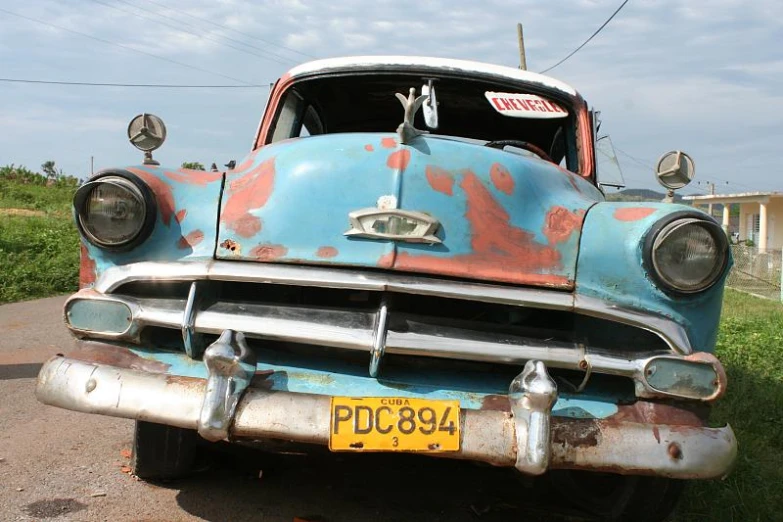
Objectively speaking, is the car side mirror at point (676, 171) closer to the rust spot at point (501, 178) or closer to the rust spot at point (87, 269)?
the rust spot at point (501, 178)

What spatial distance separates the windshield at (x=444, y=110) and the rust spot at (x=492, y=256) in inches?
43.7

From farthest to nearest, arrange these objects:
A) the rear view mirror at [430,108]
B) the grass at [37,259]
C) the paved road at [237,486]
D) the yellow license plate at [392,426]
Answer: the grass at [37,259] → the rear view mirror at [430,108] → the paved road at [237,486] → the yellow license plate at [392,426]

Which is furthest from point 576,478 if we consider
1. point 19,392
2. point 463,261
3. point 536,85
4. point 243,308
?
point 19,392

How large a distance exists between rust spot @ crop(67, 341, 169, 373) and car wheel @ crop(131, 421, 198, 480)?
525mm

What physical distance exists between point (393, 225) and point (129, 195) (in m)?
0.84

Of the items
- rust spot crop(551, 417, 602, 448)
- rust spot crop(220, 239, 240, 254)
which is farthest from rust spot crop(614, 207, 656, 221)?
rust spot crop(220, 239, 240, 254)

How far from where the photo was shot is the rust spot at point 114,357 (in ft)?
7.52

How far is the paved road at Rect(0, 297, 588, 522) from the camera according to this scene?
267cm

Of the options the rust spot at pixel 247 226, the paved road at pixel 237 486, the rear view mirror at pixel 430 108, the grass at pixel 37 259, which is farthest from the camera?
the grass at pixel 37 259

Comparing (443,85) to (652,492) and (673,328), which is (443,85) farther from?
(652,492)

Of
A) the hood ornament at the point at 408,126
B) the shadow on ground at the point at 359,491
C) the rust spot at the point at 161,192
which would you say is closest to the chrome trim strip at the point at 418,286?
the rust spot at the point at 161,192

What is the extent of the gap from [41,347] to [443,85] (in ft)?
12.4

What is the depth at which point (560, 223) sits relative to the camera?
2490mm

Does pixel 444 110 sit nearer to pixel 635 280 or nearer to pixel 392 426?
pixel 635 280
